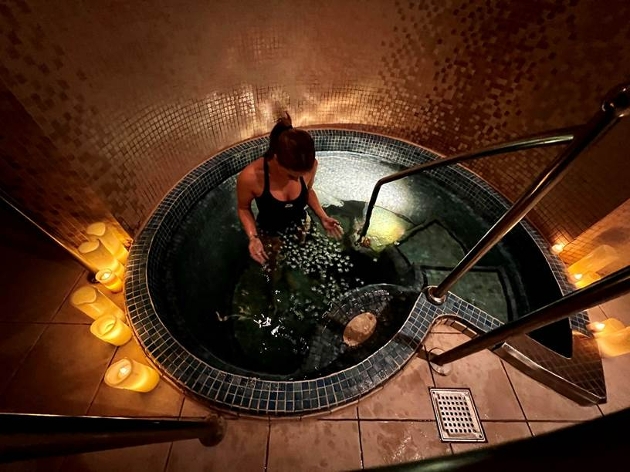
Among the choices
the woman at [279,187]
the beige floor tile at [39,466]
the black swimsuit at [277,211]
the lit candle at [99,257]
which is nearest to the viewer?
the beige floor tile at [39,466]

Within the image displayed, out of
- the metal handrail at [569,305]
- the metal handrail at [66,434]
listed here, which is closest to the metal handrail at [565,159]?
the metal handrail at [569,305]

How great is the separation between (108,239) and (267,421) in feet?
6.51

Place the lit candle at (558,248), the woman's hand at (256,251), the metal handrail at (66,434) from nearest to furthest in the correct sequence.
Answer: the metal handrail at (66,434)
the woman's hand at (256,251)
the lit candle at (558,248)

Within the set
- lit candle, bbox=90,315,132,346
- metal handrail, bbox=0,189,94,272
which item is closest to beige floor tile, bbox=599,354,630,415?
lit candle, bbox=90,315,132,346

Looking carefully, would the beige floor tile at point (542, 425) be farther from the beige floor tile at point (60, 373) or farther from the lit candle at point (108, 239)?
the lit candle at point (108, 239)

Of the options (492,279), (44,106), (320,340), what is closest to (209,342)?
(320,340)

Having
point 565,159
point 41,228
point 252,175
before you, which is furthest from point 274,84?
point 565,159

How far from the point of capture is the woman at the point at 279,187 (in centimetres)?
206

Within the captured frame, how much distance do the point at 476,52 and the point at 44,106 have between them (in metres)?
4.27

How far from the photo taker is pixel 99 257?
2.31 meters

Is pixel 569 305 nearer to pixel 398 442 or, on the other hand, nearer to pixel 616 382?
pixel 398 442

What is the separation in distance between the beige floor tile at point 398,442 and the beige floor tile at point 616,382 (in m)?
1.28

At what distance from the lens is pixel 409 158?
13.8ft

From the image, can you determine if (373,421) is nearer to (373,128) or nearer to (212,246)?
(212,246)
